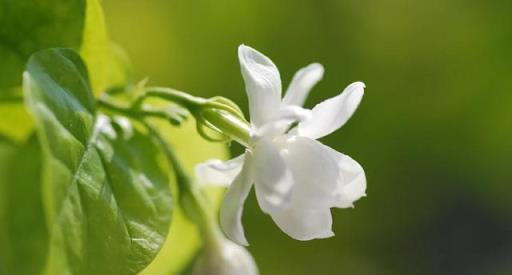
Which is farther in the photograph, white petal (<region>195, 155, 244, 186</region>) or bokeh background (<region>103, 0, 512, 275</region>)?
bokeh background (<region>103, 0, 512, 275</region>)

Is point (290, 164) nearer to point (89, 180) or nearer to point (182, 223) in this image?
point (89, 180)

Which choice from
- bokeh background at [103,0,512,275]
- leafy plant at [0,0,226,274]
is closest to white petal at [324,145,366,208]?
leafy plant at [0,0,226,274]

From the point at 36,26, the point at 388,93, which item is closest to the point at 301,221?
the point at 36,26

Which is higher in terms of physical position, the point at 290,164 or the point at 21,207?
the point at 290,164

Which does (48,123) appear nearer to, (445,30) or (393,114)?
(393,114)

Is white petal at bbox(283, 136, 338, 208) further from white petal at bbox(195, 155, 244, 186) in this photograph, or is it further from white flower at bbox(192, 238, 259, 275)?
white flower at bbox(192, 238, 259, 275)
